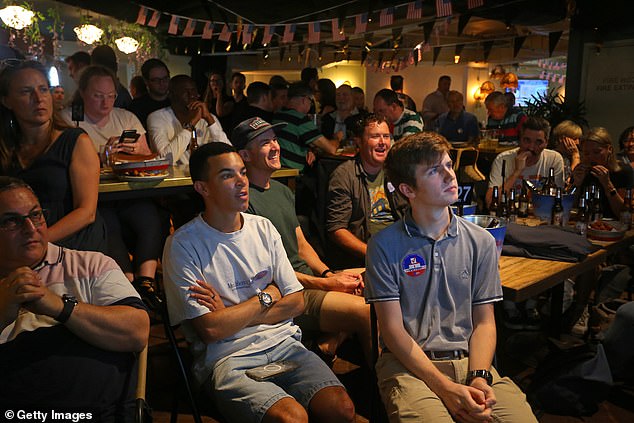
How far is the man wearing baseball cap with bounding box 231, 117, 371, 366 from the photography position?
2.65 metres

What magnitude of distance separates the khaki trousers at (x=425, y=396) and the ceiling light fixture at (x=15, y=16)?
841cm

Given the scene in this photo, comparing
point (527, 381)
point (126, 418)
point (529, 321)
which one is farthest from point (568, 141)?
point (126, 418)

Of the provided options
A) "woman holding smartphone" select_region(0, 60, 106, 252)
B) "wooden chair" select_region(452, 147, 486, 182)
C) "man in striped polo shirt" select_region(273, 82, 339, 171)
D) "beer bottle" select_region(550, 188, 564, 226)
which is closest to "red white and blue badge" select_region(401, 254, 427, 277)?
"woman holding smartphone" select_region(0, 60, 106, 252)

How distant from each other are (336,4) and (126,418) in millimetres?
8377

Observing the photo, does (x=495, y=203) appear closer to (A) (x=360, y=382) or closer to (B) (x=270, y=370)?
(A) (x=360, y=382)

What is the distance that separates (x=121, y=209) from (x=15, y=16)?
6683mm

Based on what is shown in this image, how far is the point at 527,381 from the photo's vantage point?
10.1 feet

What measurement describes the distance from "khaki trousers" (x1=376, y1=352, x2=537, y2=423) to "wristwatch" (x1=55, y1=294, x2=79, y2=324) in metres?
1.03

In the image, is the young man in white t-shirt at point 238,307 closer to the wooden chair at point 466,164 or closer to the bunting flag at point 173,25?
the wooden chair at point 466,164

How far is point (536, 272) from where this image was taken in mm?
2391

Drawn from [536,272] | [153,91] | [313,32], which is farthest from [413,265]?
[313,32]

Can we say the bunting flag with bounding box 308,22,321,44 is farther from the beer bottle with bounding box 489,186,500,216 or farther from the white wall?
the beer bottle with bounding box 489,186,500,216

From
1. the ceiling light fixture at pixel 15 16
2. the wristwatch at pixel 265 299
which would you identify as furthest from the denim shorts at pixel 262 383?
the ceiling light fixture at pixel 15 16

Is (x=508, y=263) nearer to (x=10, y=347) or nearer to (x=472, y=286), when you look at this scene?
(x=472, y=286)
